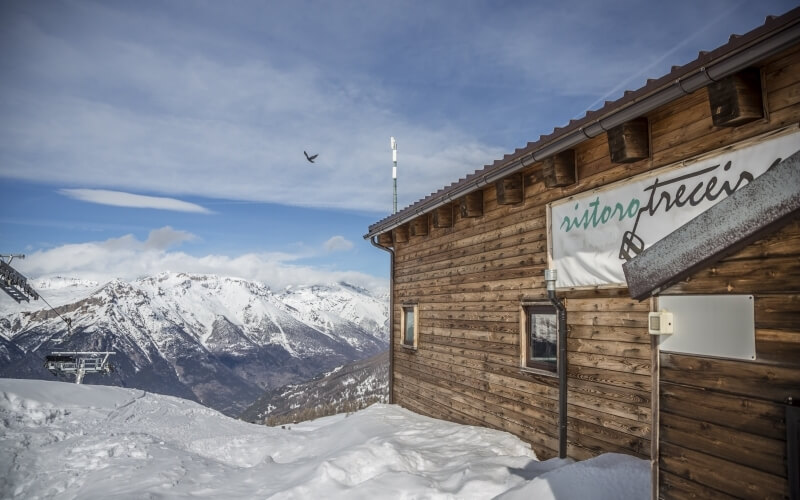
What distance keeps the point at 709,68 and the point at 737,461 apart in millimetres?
3125

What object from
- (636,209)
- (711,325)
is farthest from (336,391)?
(711,325)

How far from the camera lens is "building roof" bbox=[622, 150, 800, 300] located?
260 centimetres

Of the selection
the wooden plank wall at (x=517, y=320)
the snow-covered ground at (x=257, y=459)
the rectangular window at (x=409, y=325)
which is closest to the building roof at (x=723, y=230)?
the wooden plank wall at (x=517, y=320)

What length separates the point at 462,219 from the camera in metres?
9.70

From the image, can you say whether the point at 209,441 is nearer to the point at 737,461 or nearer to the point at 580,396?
the point at 580,396

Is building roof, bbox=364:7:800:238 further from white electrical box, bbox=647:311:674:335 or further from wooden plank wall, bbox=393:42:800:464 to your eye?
white electrical box, bbox=647:311:674:335

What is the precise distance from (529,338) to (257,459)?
5.55 m

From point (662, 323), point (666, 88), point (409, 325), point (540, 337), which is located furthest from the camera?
point (409, 325)

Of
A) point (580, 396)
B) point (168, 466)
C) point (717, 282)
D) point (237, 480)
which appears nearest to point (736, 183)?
point (717, 282)

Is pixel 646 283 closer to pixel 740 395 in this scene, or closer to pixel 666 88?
pixel 740 395

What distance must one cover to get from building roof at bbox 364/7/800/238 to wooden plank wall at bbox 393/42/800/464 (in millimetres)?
465

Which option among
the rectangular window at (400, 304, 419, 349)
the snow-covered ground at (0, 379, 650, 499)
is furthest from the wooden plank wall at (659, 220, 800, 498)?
the rectangular window at (400, 304, 419, 349)

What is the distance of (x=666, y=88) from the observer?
4.64 m

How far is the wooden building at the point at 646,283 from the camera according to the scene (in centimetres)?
273
